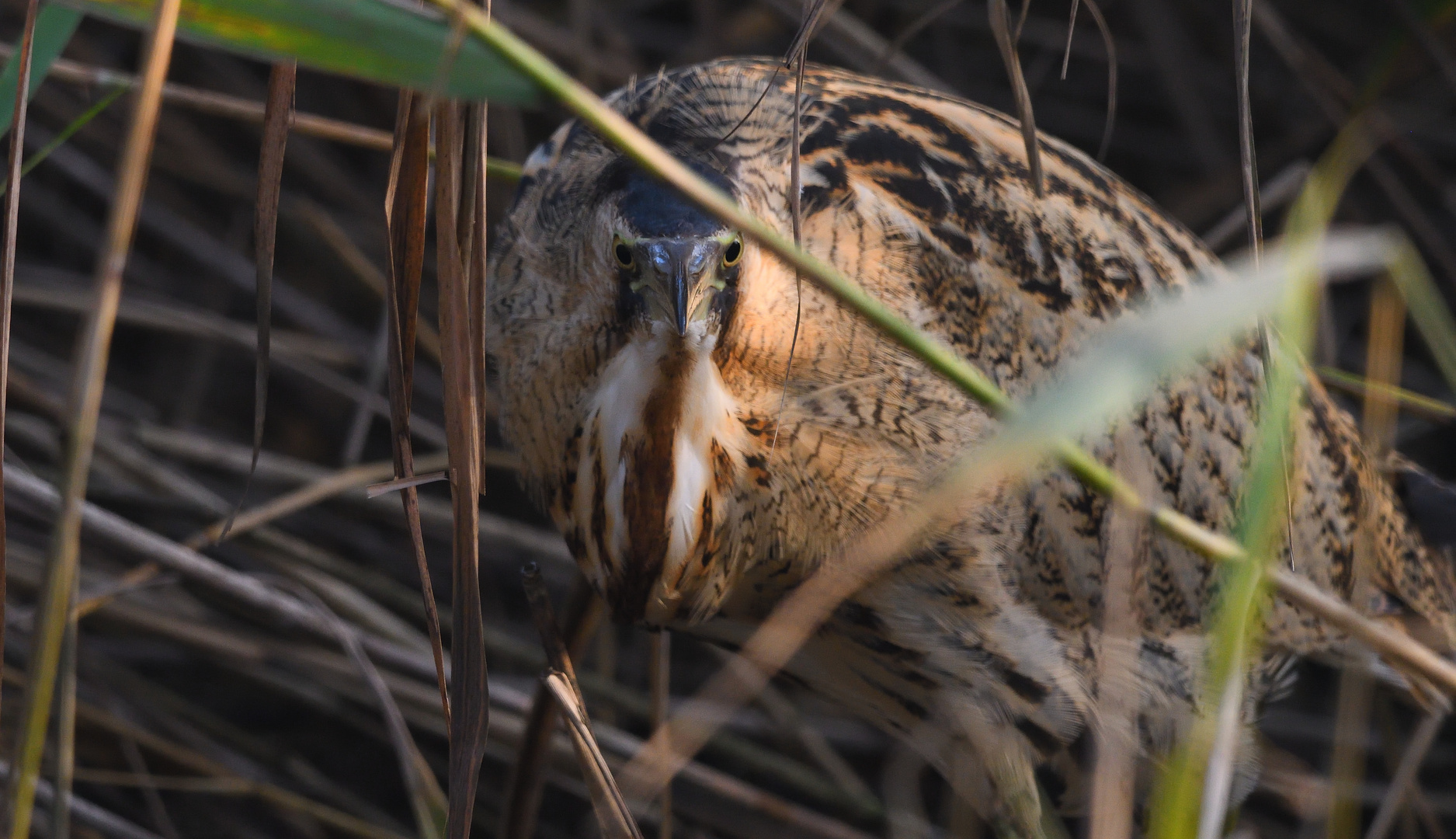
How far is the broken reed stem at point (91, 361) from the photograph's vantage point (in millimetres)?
485

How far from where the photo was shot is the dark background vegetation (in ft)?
4.96

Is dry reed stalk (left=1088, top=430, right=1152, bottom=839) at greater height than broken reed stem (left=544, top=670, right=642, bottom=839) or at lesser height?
greater

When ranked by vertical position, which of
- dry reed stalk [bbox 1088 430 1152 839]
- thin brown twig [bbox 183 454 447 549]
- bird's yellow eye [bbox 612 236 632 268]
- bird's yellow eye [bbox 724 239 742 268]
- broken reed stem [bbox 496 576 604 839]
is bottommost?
broken reed stem [bbox 496 576 604 839]

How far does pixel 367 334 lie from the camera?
191 centimetres

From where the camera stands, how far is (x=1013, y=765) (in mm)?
1207

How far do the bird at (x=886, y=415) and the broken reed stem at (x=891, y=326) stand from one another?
29 cm

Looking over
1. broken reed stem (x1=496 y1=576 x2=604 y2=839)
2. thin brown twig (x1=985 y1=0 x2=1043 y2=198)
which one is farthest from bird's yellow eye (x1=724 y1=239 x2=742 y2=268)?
broken reed stem (x1=496 y1=576 x2=604 y2=839)

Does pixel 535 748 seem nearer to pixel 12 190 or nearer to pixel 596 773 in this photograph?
pixel 596 773

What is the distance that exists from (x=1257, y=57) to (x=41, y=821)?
2083 millimetres

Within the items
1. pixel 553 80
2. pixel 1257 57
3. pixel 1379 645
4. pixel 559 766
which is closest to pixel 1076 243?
pixel 1379 645

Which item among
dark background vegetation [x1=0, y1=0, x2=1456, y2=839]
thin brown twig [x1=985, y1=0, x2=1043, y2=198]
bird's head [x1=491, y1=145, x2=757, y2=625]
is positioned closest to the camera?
thin brown twig [x1=985, y1=0, x2=1043, y2=198]

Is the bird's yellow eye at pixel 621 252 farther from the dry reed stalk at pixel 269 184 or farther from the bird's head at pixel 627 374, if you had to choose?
the dry reed stalk at pixel 269 184

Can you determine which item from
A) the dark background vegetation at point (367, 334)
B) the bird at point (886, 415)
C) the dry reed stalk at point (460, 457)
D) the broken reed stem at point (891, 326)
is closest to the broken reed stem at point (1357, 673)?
the bird at point (886, 415)

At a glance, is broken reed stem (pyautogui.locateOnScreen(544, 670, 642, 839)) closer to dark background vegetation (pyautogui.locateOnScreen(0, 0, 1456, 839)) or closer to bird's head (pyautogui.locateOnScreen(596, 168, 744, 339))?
bird's head (pyautogui.locateOnScreen(596, 168, 744, 339))
